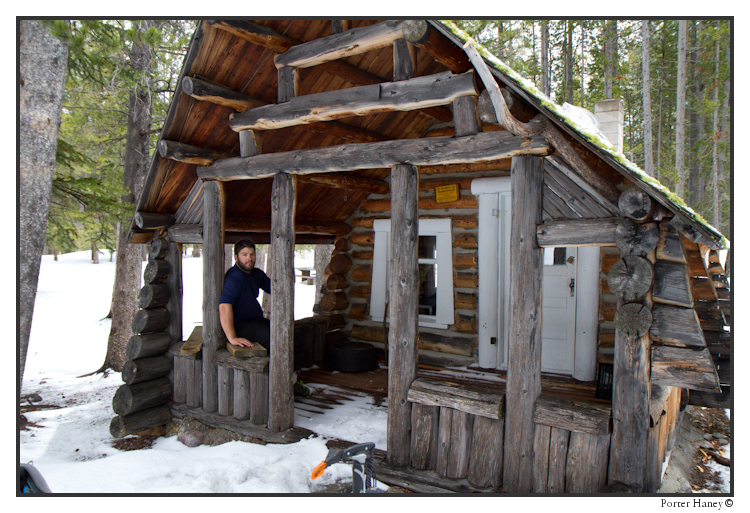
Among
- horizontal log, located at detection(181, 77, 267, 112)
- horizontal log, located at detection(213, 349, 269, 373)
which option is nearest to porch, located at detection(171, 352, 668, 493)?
horizontal log, located at detection(213, 349, 269, 373)

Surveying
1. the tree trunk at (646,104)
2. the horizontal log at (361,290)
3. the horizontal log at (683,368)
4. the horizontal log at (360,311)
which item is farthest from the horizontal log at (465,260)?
the tree trunk at (646,104)

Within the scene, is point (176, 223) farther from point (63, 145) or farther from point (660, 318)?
point (660, 318)

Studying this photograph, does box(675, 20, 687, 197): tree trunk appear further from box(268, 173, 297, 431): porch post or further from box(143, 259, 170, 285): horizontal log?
box(143, 259, 170, 285): horizontal log

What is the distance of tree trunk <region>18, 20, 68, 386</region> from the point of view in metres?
5.01

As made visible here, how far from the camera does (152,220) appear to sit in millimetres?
6402

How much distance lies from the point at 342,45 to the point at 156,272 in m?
3.90

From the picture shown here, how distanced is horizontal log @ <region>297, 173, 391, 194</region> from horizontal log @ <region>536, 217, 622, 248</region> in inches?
139

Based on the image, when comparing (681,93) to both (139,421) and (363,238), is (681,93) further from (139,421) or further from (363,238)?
(139,421)

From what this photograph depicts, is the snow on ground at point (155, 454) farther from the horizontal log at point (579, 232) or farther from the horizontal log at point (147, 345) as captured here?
the horizontal log at point (579, 232)

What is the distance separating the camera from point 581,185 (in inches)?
149

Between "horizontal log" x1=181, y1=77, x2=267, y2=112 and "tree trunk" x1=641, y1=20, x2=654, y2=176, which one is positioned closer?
"horizontal log" x1=181, y1=77, x2=267, y2=112

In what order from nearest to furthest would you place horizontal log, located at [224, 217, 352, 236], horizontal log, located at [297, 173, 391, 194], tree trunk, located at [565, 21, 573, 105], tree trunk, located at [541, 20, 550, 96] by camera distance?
horizontal log, located at [297, 173, 391, 194] → horizontal log, located at [224, 217, 352, 236] → tree trunk, located at [541, 20, 550, 96] → tree trunk, located at [565, 21, 573, 105]

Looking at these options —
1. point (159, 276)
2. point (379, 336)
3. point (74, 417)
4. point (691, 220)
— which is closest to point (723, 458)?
point (691, 220)

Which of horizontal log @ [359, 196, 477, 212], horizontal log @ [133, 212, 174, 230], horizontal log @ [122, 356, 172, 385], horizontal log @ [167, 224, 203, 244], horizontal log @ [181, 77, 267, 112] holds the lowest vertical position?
horizontal log @ [122, 356, 172, 385]
